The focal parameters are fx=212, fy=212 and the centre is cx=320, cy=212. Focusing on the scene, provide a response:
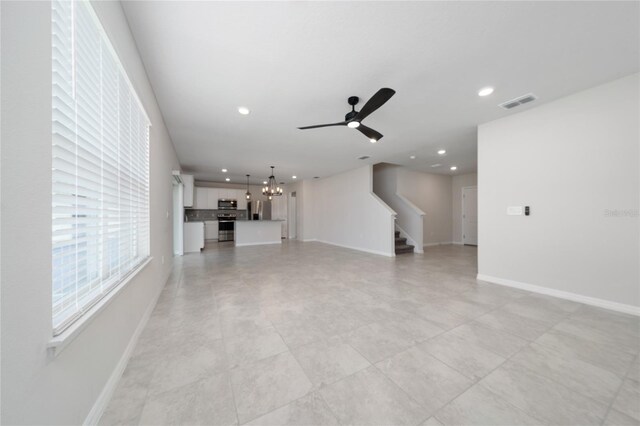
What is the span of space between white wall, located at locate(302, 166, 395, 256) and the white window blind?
5.54 metres

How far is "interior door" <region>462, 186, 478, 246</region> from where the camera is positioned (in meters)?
7.71

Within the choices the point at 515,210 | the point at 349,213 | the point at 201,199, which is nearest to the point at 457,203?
the point at 349,213

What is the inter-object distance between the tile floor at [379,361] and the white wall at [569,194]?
41 centimetres

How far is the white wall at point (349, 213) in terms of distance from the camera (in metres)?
6.20

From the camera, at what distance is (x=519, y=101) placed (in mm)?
2887

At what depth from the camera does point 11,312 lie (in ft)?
2.26

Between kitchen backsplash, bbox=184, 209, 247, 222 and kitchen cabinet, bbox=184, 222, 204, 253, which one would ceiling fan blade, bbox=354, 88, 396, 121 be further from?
kitchen backsplash, bbox=184, 209, 247, 222

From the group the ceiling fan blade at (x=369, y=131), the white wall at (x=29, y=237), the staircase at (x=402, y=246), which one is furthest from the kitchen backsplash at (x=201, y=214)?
the white wall at (x=29, y=237)

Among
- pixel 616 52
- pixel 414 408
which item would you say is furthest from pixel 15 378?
pixel 616 52

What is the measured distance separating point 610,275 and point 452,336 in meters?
2.39

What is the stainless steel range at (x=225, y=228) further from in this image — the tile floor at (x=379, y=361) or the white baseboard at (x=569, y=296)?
the white baseboard at (x=569, y=296)

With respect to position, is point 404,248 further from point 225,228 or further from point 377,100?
point 225,228

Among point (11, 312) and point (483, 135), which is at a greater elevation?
point (483, 135)

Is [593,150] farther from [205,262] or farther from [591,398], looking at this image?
[205,262]
